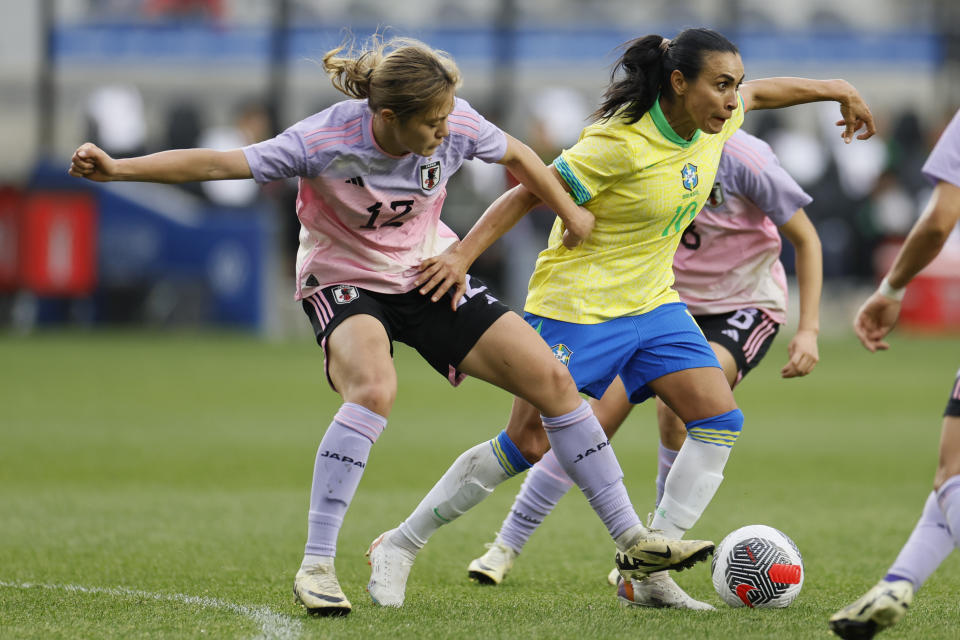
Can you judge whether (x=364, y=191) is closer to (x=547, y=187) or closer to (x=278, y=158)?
(x=278, y=158)

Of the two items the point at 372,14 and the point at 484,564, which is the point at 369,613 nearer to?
the point at 484,564

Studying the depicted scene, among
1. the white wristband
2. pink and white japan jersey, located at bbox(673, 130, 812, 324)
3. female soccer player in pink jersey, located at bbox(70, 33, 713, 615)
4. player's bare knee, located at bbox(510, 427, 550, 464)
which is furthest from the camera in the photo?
pink and white japan jersey, located at bbox(673, 130, 812, 324)

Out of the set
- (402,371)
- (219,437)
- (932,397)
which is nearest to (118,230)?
(402,371)

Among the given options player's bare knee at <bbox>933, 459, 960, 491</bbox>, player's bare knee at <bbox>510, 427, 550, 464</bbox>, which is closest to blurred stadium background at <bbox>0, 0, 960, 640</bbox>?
player's bare knee at <bbox>510, 427, 550, 464</bbox>

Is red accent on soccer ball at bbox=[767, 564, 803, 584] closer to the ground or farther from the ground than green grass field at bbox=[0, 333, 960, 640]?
farther from the ground

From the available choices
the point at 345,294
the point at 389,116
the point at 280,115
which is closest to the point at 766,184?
the point at 389,116

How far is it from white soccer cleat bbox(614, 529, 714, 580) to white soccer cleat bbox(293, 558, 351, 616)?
91 cm

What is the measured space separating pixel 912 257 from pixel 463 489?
177 cm

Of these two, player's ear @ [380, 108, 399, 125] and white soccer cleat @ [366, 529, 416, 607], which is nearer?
player's ear @ [380, 108, 399, 125]

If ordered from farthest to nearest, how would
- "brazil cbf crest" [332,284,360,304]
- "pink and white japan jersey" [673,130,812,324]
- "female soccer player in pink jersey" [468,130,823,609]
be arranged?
"pink and white japan jersey" [673,130,812,324], "female soccer player in pink jersey" [468,130,823,609], "brazil cbf crest" [332,284,360,304]

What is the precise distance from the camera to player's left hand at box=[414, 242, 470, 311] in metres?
4.60

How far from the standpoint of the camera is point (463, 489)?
15.9 ft

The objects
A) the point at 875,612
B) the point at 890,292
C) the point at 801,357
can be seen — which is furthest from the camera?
the point at 801,357

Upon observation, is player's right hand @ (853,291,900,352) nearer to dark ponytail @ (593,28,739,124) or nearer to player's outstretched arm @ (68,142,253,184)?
dark ponytail @ (593,28,739,124)
